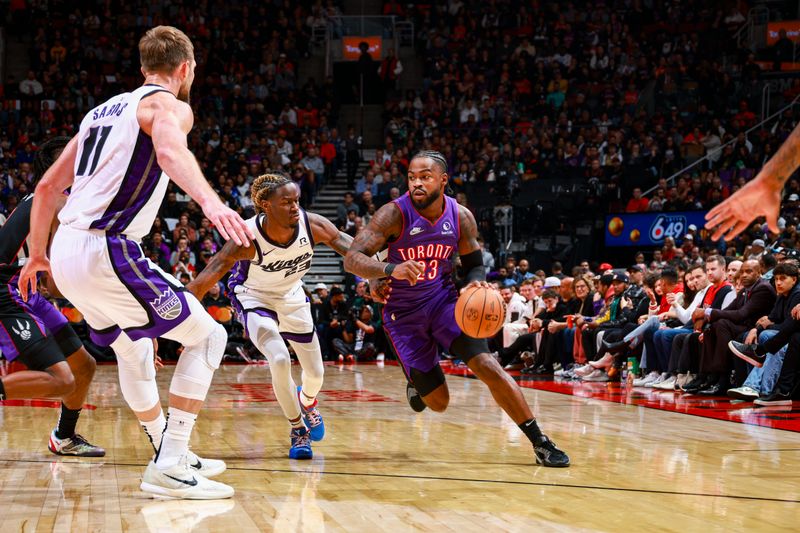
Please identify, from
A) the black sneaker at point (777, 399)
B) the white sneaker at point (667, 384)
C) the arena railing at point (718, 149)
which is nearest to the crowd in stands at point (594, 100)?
the arena railing at point (718, 149)

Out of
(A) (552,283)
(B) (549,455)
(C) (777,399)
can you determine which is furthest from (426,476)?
(A) (552,283)

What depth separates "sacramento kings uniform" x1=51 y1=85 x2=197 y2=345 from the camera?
3.90 meters

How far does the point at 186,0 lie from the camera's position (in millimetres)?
26156

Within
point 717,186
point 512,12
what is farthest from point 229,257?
point 512,12

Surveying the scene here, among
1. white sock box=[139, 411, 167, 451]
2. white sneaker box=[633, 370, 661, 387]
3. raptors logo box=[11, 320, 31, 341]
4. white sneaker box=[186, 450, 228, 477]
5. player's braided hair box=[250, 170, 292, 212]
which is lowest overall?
white sneaker box=[633, 370, 661, 387]

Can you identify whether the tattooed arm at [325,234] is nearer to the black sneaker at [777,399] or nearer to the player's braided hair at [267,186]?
the player's braided hair at [267,186]

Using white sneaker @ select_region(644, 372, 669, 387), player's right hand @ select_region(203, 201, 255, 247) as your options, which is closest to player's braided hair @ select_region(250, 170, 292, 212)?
player's right hand @ select_region(203, 201, 255, 247)

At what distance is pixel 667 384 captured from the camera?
398 inches

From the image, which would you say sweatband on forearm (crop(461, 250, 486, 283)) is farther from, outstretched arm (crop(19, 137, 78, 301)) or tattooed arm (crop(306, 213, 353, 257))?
outstretched arm (crop(19, 137, 78, 301))

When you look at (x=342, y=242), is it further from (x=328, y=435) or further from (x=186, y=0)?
(x=186, y=0)

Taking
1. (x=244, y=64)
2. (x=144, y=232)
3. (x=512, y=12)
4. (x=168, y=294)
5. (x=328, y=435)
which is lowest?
(x=328, y=435)

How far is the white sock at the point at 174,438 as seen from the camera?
4109 millimetres

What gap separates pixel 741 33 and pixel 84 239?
77.5 feet

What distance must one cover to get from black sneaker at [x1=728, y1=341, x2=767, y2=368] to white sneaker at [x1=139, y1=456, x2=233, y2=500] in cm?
609
